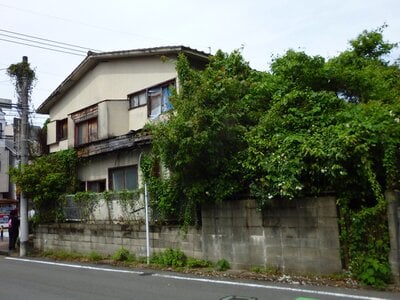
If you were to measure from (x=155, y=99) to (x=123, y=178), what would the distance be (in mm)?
3444

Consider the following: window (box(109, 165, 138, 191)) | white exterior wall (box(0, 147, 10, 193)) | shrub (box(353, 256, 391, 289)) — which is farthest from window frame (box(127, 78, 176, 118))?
white exterior wall (box(0, 147, 10, 193))

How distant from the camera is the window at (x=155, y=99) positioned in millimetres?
15883

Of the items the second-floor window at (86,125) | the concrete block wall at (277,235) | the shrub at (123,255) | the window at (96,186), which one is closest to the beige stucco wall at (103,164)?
the window at (96,186)

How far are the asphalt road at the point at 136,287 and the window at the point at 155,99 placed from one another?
7064 mm

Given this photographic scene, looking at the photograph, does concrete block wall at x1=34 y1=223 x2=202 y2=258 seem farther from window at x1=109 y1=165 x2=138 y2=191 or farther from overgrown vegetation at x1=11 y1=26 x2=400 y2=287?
window at x1=109 y1=165 x2=138 y2=191

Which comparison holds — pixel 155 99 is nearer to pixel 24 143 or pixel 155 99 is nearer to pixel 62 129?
pixel 24 143

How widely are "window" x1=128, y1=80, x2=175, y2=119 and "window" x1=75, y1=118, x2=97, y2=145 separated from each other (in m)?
2.88

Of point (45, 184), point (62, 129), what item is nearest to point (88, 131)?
point (62, 129)

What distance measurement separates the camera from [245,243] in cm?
974

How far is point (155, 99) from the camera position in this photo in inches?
645

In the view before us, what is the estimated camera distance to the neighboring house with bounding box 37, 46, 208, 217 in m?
15.8

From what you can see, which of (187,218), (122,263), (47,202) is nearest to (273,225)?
(187,218)

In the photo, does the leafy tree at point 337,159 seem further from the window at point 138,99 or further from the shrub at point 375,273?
the window at point 138,99

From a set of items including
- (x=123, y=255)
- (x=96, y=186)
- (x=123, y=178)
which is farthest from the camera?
(x=96, y=186)
